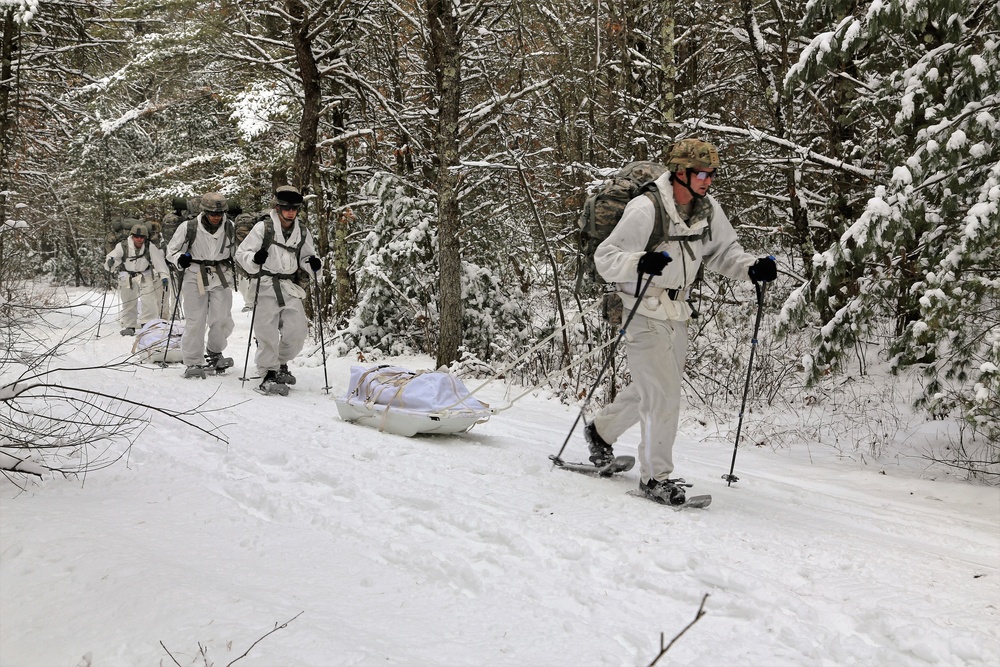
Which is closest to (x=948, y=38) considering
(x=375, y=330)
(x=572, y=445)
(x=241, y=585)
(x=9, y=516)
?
(x=572, y=445)

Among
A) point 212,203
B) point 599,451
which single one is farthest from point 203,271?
point 599,451

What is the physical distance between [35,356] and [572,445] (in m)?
4.52

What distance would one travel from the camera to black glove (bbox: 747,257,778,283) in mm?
5000

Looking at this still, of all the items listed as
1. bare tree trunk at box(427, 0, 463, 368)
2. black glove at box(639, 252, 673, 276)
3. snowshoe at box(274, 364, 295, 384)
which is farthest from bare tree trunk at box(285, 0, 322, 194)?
black glove at box(639, 252, 673, 276)

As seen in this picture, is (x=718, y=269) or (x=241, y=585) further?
(x=718, y=269)

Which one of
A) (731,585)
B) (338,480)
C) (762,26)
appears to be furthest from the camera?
(762,26)

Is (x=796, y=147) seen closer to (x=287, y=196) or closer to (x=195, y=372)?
(x=287, y=196)

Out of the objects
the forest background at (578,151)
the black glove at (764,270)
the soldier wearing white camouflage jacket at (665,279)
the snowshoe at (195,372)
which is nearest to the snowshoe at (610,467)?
the soldier wearing white camouflage jacket at (665,279)

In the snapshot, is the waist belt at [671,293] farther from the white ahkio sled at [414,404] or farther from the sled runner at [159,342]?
the sled runner at [159,342]

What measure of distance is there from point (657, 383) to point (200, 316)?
741 centimetres

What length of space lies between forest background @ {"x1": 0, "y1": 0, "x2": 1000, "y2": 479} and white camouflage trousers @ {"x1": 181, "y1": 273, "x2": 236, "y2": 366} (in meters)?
1.85

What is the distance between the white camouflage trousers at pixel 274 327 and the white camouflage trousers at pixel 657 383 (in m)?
5.55

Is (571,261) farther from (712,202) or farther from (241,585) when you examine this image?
(241,585)

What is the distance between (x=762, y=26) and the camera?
1138cm
